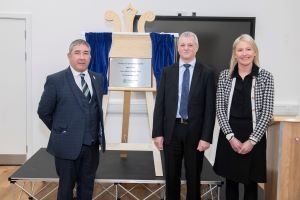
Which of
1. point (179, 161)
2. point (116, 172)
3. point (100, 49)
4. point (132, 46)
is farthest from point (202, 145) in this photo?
point (100, 49)

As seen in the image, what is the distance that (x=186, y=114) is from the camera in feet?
8.12

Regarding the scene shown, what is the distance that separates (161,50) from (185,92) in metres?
0.98

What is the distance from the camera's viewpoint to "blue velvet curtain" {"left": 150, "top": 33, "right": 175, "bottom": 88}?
3352mm

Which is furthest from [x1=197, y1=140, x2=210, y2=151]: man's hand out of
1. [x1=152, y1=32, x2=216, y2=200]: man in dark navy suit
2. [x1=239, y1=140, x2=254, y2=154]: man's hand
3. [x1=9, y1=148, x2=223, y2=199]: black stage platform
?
[x1=9, y1=148, x2=223, y2=199]: black stage platform

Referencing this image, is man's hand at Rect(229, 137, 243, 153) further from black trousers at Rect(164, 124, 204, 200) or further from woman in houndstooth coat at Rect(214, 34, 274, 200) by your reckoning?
black trousers at Rect(164, 124, 204, 200)

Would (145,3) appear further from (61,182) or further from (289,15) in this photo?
(61,182)

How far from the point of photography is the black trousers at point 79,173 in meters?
2.47

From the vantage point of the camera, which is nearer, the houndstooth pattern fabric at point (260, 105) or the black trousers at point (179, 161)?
the houndstooth pattern fabric at point (260, 105)

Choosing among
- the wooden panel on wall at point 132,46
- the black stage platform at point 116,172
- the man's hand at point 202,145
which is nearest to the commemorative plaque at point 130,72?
the wooden panel on wall at point 132,46

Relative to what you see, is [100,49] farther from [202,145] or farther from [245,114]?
[245,114]

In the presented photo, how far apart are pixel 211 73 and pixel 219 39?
77.2 inches

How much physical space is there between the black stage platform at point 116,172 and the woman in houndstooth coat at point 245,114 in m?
0.76

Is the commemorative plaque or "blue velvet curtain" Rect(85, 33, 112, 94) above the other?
"blue velvet curtain" Rect(85, 33, 112, 94)

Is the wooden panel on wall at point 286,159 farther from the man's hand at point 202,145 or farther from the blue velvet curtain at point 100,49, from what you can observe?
the blue velvet curtain at point 100,49
